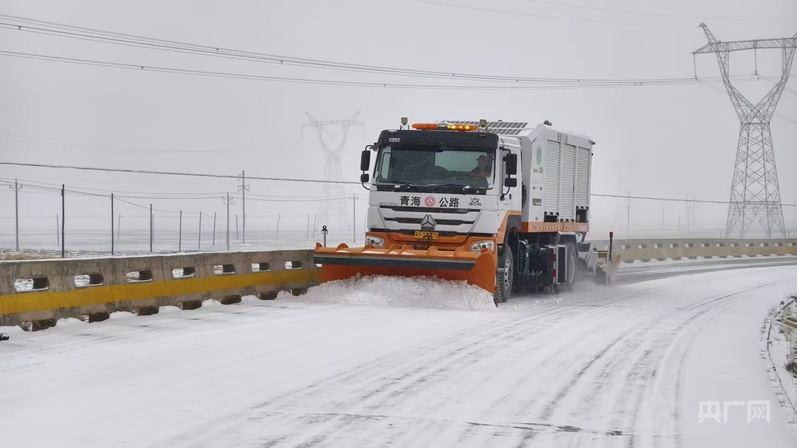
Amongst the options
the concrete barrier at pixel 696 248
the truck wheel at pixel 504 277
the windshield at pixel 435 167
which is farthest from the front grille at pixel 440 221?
the concrete barrier at pixel 696 248

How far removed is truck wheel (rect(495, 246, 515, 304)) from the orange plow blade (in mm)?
881

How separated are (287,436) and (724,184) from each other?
175438mm

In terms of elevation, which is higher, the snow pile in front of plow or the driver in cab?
the driver in cab

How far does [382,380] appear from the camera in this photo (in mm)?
8930

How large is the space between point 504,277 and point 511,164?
2176 mm

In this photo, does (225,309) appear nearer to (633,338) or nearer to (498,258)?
(498,258)

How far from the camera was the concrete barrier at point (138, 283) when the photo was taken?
12211 millimetres

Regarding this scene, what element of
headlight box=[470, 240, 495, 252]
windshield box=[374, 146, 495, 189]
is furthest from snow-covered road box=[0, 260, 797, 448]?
windshield box=[374, 146, 495, 189]

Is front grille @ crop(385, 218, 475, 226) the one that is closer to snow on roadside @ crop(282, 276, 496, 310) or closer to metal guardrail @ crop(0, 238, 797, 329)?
snow on roadside @ crop(282, 276, 496, 310)

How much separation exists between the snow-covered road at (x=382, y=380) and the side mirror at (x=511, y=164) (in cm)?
265

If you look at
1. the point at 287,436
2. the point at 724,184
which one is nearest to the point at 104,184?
the point at 724,184

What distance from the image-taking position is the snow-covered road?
681 centimetres

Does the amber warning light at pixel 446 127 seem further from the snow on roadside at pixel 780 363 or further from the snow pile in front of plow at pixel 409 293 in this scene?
the snow on roadside at pixel 780 363

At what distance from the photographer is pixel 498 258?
1762 cm
